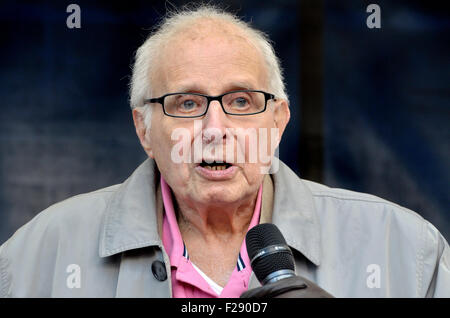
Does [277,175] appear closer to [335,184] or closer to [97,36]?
[335,184]

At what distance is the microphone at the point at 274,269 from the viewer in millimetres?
1204

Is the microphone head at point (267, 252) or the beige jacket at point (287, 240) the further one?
the beige jacket at point (287, 240)

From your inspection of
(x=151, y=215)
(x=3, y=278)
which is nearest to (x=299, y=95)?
(x=151, y=215)

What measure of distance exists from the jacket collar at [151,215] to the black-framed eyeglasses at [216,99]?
0.27m

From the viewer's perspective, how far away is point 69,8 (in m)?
2.98

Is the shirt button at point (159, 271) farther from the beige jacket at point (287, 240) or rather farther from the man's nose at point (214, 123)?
the man's nose at point (214, 123)

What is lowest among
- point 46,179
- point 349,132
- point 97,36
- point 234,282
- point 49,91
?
point 234,282

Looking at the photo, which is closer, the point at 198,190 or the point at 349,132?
the point at 198,190

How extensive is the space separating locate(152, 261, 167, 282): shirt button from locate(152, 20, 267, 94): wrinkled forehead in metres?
0.54

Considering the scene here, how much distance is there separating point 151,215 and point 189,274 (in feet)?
0.77

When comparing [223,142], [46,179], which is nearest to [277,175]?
[223,142]

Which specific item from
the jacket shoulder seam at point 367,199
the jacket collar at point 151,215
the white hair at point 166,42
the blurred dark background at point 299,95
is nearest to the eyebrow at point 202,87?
the white hair at point 166,42
